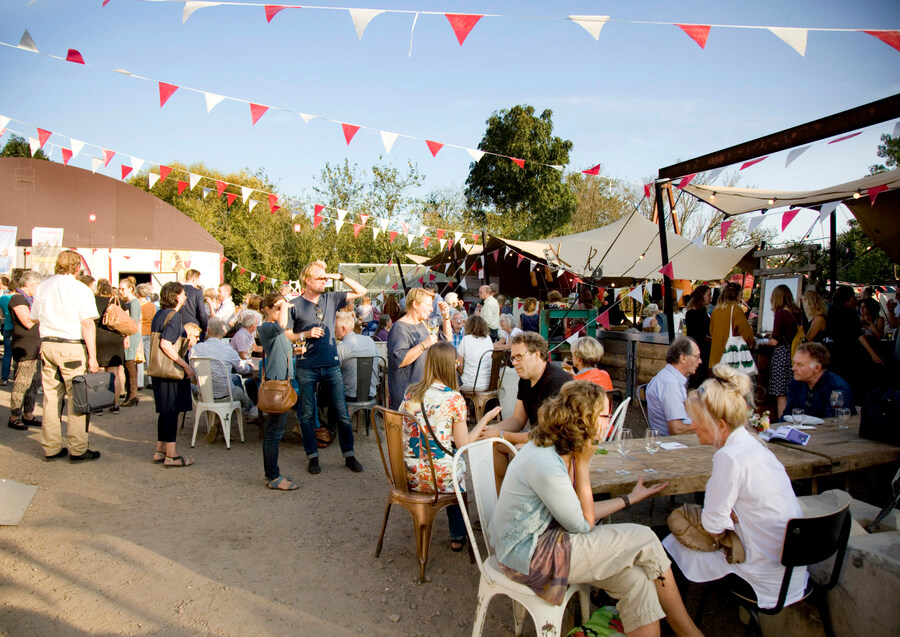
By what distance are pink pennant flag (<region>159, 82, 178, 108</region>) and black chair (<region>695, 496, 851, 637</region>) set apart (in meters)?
5.62

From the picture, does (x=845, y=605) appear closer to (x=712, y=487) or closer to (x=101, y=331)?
(x=712, y=487)

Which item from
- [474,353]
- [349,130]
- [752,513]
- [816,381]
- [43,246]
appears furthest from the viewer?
[43,246]

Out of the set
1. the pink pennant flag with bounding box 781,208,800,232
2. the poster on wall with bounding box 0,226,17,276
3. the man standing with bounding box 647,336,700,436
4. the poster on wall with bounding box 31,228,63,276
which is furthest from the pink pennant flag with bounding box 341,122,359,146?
the poster on wall with bounding box 0,226,17,276

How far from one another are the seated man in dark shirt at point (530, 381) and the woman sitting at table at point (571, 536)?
106 cm

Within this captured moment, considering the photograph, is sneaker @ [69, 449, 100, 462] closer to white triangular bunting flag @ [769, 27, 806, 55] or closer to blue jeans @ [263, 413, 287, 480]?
blue jeans @ [263, 413, 287, 480]

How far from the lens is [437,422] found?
9.66 feet

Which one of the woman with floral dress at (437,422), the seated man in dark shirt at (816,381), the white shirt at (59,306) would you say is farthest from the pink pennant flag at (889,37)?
the white shirt at (59,306)

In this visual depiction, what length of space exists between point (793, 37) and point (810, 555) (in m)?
2.96

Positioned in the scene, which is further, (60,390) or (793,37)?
(60,390)

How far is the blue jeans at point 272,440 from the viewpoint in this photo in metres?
4.10

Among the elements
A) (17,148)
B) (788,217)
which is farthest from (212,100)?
(17,148)

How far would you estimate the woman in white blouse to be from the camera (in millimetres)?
5699

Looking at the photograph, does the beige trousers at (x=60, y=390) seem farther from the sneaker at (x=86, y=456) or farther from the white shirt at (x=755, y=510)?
the white shirt at (x=755, y=510)

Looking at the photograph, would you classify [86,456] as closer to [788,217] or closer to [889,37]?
[889,37]
